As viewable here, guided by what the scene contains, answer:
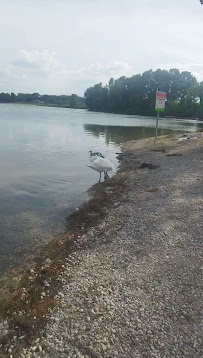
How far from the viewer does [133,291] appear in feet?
22.5

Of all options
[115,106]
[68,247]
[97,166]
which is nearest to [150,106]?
[115,106]

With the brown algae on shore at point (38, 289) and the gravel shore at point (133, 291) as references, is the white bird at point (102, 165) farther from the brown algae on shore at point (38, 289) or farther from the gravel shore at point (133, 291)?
the brown algae on shore at point (38, 289)

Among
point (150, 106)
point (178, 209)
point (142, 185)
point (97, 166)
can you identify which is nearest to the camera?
point (178, 209)

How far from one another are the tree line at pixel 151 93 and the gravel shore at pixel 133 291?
11759cm

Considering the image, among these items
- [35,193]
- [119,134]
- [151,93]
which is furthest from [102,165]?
[151,93]

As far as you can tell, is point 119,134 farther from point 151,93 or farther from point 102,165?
point 151,93

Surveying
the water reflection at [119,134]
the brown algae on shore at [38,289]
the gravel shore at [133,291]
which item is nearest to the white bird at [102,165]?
the gravel shore at [133,291]

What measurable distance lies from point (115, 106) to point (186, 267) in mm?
154457

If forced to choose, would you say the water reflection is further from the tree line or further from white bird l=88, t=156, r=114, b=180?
the tree line

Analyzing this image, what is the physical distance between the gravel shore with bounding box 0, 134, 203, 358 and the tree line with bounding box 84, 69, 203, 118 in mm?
117586

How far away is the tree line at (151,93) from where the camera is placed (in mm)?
128625

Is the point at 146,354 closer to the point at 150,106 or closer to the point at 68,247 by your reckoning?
the point at 68,247

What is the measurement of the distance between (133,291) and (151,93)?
141m

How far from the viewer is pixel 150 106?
460 feet
